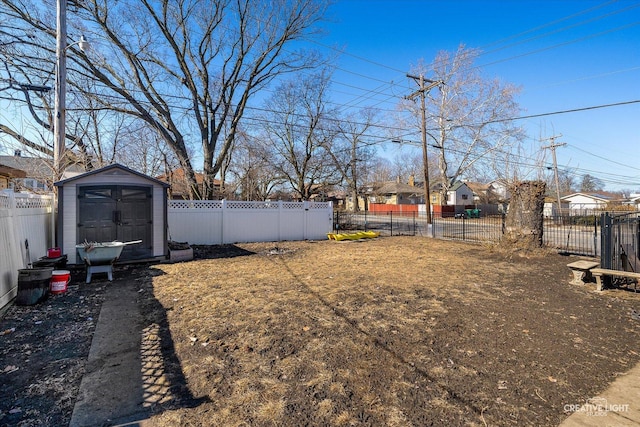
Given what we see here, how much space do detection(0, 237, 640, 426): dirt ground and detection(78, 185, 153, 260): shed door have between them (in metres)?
2.15

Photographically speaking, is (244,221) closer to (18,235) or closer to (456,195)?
(18,235)

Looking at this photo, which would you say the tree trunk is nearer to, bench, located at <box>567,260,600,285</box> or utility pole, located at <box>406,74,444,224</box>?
bench, located at <box>567,260,600,285</box>

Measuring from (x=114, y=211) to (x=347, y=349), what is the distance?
7540 millimetres

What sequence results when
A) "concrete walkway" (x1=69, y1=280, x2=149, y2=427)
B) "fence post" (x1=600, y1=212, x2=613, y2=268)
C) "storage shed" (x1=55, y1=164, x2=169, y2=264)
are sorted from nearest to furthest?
1. "concrete walkway" (x1=69, y1=280, x2=149, y2=427)
2. "fence post" (x1=600, y1=212, x2=613, y2=268)
3. "storage shed" (x1=55, y1=164, x2=169, y2=264)

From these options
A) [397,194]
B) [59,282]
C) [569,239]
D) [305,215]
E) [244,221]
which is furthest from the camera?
[397,194]

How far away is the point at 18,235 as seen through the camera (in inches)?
206

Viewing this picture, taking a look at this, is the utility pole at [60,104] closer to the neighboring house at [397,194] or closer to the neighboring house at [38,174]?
the neighboring house at [38,174]

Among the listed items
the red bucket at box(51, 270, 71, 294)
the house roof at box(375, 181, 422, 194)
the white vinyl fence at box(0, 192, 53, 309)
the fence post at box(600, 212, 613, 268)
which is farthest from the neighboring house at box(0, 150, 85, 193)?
the house roof at box(375, 181, 422, 194)

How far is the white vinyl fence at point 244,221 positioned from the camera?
11.3 metres

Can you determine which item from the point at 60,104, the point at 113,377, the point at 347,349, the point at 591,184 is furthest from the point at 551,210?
the point at 591,184

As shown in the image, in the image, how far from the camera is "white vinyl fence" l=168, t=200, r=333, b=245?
11.3 meters

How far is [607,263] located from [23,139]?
1682 cm

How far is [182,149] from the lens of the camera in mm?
14148

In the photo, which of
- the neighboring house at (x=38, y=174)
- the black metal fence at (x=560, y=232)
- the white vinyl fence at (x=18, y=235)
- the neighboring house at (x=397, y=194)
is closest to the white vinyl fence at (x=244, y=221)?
the black metal fence at (x=560, y=232)
